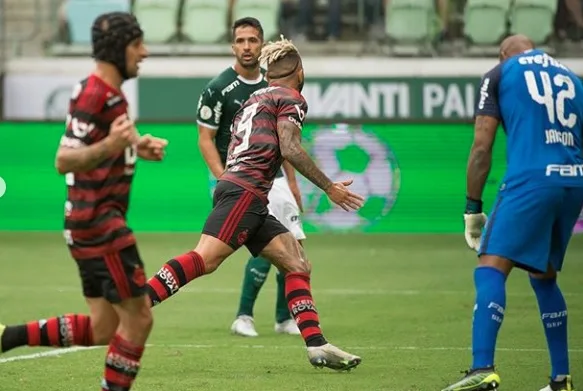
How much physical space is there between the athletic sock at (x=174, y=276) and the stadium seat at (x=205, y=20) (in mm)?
13671

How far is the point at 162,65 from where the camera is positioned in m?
21.0

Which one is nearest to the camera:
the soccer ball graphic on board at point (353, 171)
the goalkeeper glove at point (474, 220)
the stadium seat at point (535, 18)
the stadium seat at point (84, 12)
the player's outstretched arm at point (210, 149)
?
the goalkeeper glove at point (474, 220)

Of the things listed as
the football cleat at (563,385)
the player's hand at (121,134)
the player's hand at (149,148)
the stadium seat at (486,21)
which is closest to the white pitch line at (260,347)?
the football cleat at (563,385)

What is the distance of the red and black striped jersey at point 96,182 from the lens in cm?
623

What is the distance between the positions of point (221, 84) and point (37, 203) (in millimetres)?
8682

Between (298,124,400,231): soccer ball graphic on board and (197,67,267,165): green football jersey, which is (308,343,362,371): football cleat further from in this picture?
(298,124,400,231): soccer ball graphic on board

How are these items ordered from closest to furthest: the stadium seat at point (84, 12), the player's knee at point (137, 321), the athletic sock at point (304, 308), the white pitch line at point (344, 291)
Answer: the player's knee at point (137, 321) → the athletic sock at point (304, 308) → the white pitch line at point (344, 291) → the stadium seat at point (84, 12)

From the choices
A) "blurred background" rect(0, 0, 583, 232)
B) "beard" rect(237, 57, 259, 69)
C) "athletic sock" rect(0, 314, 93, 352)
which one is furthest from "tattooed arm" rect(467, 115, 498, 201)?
"blurred background" rect(0, 0, 583, 232)

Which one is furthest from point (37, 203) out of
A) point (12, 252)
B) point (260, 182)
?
point (260, 182)

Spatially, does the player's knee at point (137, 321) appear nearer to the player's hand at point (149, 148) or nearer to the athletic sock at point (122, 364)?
the athletic sock at point (122, 364)

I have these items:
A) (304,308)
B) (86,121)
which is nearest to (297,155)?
(304,308)

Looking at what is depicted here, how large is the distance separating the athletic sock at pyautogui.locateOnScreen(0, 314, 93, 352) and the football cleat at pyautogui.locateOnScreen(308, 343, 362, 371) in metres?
1.93

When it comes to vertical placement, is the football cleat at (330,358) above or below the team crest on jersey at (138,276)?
Answer: below

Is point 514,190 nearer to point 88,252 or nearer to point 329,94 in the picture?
point 88,252
